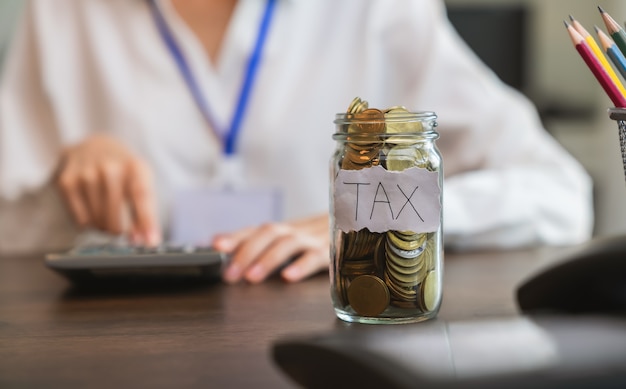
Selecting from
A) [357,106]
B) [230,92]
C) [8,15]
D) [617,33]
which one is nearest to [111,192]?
[230,92]

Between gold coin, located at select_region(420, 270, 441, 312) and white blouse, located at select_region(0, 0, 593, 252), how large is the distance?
0.66m

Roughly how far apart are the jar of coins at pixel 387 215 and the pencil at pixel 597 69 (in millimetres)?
97

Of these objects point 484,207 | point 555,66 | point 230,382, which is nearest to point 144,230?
point 484,207

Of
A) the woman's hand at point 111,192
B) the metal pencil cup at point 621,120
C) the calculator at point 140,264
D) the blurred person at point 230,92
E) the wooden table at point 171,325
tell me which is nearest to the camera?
the wooden table at point 171,325

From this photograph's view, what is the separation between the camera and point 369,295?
46 cm

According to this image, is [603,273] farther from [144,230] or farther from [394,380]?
[144,230]

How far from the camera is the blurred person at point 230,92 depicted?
1.17 metres

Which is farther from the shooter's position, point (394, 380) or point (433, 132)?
point (433, 132)

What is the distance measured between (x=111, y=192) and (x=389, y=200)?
51 cm

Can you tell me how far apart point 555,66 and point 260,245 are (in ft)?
9.84

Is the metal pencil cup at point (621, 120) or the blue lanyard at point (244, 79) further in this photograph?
the blue lanyard at point (244, 79)

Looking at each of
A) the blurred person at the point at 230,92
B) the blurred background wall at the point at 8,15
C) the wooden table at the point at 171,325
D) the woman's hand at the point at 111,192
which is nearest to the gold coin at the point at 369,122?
the wooden table at the point at 171,325

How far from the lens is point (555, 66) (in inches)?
136

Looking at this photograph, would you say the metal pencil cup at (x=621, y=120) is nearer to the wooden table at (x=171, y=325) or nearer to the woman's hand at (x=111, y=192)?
the wooden table at (x=171, y=325)
